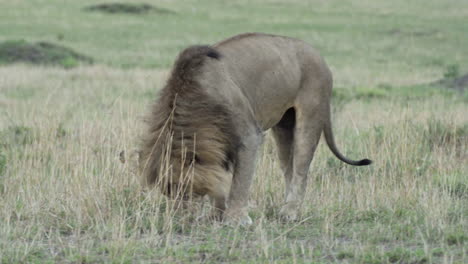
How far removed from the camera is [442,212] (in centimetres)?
637

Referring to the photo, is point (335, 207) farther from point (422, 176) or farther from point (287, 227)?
point (422, 176)

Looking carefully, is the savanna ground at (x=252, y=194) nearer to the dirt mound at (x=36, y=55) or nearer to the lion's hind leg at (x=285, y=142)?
the lion's hind leg at (x=285, y=142)

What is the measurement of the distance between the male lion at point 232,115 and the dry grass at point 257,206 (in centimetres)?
26

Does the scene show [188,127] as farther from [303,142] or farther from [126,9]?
[126,9]

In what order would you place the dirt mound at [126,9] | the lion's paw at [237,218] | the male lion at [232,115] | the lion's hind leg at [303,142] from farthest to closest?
the dirt mound at [126,9] → the lion's hind leg at [303,142] → the lion's paw at [237,218] → the male lion at [232,115]

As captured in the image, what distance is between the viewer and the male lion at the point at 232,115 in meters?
5.92

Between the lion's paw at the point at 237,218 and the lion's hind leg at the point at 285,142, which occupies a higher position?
the lion's hind leg at the point at 285,142

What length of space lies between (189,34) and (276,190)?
26699mm

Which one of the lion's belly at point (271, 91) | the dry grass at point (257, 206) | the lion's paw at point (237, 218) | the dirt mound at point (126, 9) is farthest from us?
the dirt mound at point (126, 9)

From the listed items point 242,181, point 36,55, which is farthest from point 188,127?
point 36,55

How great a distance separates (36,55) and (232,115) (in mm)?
16253

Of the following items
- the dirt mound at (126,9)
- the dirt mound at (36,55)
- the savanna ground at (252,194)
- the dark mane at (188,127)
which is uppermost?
the dark mane at (188,127)

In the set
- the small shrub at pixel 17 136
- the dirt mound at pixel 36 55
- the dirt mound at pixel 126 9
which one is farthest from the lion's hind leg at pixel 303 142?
the dirt mound at pixel 126 9

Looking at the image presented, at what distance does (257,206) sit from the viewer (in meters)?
7.06
